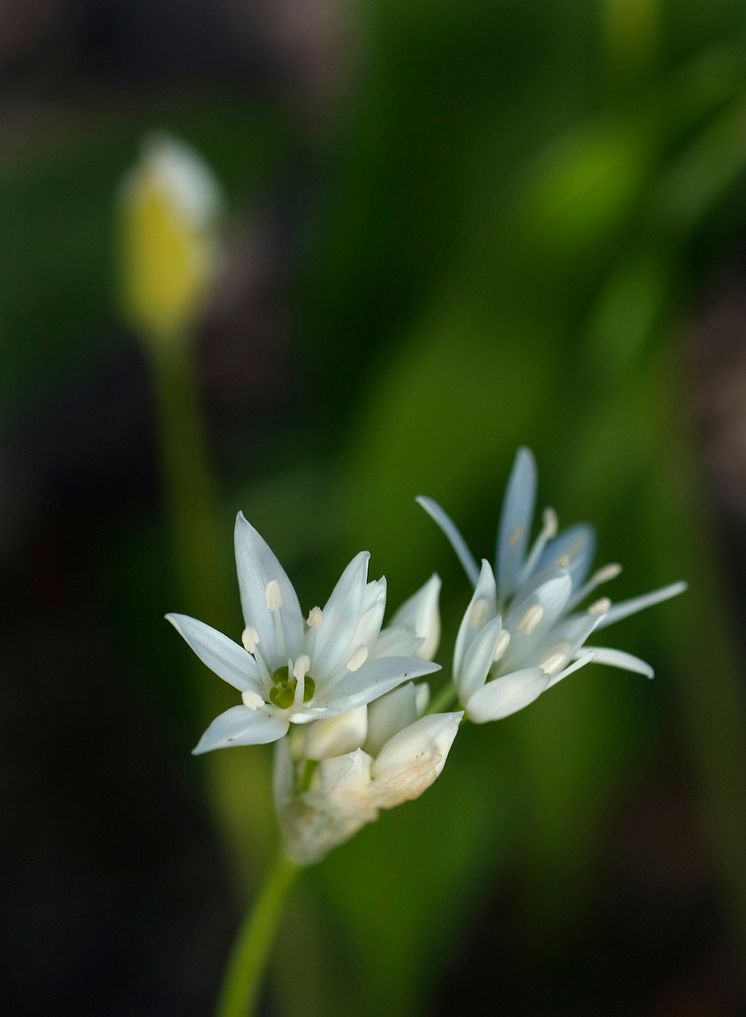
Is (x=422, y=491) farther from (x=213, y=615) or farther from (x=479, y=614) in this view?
(x=479, y=614)

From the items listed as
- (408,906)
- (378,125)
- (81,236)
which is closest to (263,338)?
(81,236)

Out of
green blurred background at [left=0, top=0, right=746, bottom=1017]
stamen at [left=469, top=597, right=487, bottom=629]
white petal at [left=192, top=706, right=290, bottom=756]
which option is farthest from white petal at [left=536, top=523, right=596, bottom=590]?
green blurred background at [left=0, top=0, right=746, bottom=1017]

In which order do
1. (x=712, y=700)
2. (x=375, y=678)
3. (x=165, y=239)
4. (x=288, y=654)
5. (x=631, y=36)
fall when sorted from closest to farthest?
(x=375, y=678), (x=288, y=654), (x=631, y=36), (x=165, y=239), (x=712, y=700)

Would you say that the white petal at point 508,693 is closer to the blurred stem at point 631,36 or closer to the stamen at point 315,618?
the stamen at point 315,618

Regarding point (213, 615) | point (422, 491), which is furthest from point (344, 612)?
point (213, 615)

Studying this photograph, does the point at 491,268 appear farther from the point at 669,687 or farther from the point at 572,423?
the point at 669,687

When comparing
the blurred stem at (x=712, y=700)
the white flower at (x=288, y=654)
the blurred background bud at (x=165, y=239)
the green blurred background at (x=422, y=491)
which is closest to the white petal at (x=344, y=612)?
the white flower at (x=288, y=654)

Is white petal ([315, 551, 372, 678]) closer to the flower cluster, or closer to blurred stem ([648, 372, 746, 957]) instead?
the flower cluster
